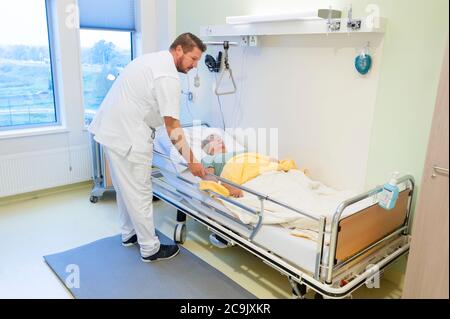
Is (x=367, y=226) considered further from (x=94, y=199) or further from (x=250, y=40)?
(x=94, y=199)

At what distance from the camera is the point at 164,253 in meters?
2.66

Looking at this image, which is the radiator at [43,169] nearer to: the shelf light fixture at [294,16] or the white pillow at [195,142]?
the white pillow at [195,142]

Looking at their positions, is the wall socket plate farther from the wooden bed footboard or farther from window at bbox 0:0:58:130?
window at bbox 0:0:58:130

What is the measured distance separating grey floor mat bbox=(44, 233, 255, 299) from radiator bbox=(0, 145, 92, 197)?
119 cm

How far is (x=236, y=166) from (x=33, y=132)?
2097 millimetres

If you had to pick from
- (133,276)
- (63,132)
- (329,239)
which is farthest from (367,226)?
(63,132)

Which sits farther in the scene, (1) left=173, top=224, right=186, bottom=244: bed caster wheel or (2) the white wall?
(1) left=173, top=224, right=186, bottom=244: bed caster wheel

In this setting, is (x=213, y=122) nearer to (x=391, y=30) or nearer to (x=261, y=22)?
(x=261, y=22)

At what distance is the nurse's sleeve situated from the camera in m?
2.26

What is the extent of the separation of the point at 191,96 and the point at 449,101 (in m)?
2.78

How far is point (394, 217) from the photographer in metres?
2.18

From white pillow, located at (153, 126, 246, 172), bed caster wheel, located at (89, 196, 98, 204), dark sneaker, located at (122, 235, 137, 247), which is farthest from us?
bed caster wheel, located at (89, 196, 98, 204)

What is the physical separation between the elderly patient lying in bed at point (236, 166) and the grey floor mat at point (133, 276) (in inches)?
22.6

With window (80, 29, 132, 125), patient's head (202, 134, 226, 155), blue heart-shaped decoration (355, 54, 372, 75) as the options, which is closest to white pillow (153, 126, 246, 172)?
patient's head (202, 134, 226, 155)
